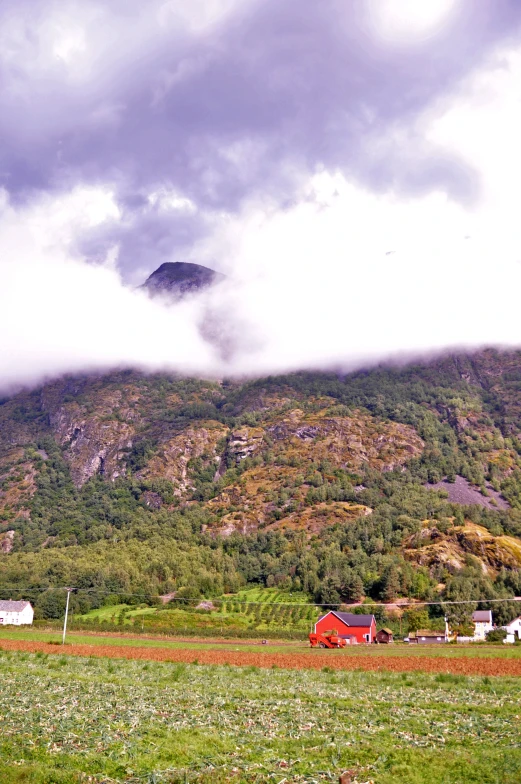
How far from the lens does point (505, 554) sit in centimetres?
17725

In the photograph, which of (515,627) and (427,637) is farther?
(515,627)

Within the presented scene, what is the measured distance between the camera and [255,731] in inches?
845

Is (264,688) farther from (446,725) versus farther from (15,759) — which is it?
(15,759)

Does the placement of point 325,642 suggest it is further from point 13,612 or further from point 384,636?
point 13,612

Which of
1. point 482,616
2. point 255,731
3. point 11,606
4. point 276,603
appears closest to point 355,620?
point 482,616

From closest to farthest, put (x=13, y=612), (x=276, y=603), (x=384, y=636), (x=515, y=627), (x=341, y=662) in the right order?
(x=341, y=662) → (x=384, y=636) → (x=515, y=627) → (x=13, y=612) → (x=276, y=603)

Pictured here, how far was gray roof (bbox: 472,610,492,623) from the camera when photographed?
130 metres

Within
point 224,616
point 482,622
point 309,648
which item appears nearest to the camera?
point 309,648

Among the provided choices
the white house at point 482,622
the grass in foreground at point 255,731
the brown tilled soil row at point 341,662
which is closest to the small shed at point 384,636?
the white house at point 482,622

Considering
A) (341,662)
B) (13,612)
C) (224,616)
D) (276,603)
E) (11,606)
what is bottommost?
(13,612)

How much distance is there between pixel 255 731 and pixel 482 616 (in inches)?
4905

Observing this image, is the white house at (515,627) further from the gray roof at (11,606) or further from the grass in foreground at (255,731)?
the gray roof at (11,606)

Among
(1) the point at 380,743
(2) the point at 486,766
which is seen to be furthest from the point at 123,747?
(2) the point at 486,766

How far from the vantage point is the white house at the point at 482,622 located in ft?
417
